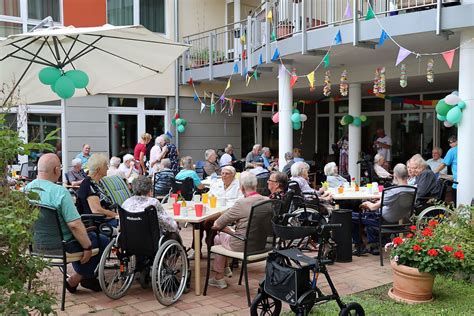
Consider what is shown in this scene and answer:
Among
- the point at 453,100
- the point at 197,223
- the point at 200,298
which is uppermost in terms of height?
the point at 453,100

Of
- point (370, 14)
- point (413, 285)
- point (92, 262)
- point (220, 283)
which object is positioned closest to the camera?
point (413, 285)

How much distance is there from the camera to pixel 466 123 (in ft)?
20.6

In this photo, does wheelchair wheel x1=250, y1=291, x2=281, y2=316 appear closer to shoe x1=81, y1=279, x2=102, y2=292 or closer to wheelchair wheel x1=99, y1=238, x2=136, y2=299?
wheelchair wheel x1=99, y1=238, x2=136, y2=299

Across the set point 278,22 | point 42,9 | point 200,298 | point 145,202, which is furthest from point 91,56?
point 42,9

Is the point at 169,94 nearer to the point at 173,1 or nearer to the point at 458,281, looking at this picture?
the point at 173,1

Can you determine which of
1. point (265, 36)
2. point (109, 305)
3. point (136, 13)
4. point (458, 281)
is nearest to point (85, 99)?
point (136, 13)

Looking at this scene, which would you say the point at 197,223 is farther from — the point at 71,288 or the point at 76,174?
the point at 76,174

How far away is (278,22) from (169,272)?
6077 millimetres

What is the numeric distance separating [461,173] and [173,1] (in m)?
8.70

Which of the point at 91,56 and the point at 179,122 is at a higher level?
the point at 91,56

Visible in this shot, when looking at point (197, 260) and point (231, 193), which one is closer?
point (197, 260)

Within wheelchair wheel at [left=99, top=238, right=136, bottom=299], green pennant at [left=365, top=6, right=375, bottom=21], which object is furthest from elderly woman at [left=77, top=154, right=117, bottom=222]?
green pennant at [left=365, top=6, right=375, bottom=21]

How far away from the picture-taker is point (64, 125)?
1113 centimetres

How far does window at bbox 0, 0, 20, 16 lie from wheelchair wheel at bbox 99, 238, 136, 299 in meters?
8.27
